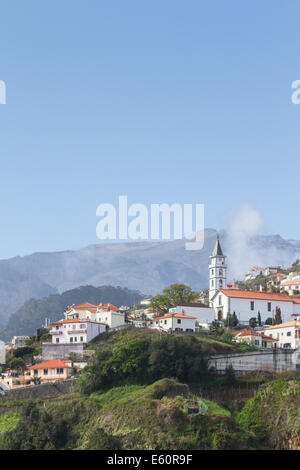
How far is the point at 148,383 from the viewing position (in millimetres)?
59125

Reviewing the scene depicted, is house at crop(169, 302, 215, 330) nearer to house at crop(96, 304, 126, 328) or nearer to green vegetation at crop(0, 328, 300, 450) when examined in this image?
house at crop(96, 304, 126, 328)

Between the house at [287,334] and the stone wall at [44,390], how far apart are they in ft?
67.9

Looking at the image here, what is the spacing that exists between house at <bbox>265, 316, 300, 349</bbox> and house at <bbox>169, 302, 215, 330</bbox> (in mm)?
8723

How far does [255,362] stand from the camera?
2443 inches

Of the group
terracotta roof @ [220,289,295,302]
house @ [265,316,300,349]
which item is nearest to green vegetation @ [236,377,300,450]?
house @ [265,316,300,349]

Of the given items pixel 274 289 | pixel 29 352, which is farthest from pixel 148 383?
pixel 274 289

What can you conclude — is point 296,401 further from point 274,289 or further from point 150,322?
point 274,289

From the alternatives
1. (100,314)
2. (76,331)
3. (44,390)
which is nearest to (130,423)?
(44,390)

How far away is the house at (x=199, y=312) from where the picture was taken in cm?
8144

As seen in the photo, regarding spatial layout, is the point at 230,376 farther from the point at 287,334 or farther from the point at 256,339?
the point at 287,334

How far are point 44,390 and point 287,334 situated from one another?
945 inches

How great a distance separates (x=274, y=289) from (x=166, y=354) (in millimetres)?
52509

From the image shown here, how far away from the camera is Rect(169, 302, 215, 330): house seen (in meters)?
81.4
